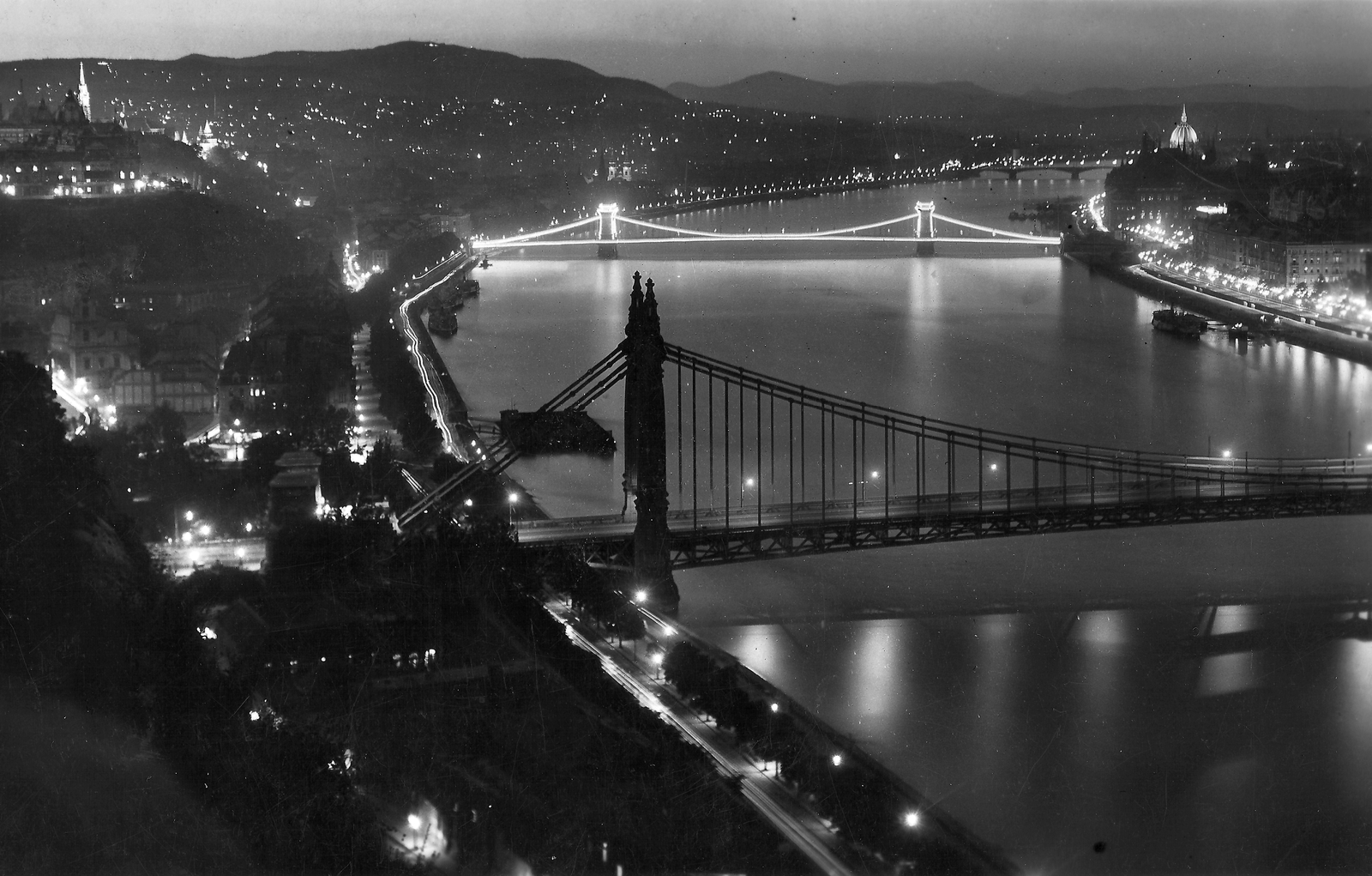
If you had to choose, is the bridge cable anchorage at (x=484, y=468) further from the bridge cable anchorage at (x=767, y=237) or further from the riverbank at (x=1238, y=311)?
the bridge cable anchorage at (x=767, y=237)

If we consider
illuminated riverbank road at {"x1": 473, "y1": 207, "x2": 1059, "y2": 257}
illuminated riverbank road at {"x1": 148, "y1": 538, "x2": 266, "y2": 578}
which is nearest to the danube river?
illuminated riverbank road at {"x1": 148, "y1": 538, "x2": 266, "y2": 578}

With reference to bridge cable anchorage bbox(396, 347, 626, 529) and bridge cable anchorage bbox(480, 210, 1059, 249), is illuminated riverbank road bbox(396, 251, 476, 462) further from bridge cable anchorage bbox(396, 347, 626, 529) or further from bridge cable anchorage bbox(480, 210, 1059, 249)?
bridge cable anchorage bbox(480, 210, 1059, 249)

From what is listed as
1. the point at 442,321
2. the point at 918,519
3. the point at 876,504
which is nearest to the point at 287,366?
the point at 876,504

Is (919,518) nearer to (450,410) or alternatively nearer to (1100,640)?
(1100,640)

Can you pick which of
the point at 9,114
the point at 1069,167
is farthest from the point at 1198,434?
the point at 1069,167

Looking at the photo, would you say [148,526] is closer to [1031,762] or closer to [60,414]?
[60,414]
